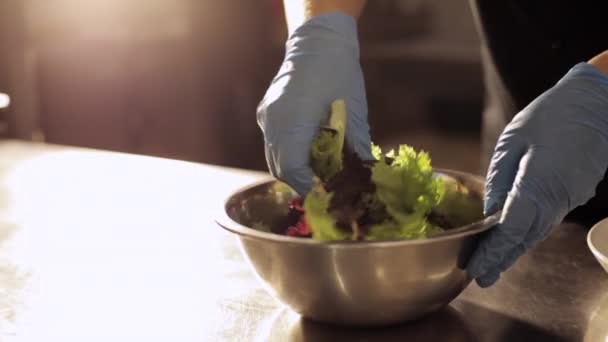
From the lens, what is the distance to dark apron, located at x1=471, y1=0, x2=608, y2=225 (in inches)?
44.6

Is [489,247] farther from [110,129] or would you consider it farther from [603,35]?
[110,129]

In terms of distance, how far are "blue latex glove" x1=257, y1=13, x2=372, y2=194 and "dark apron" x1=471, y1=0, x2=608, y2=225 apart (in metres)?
0.38

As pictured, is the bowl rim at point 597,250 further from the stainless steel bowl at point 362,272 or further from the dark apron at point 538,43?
the dark apron at point 538,43

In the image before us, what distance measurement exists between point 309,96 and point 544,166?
0.86 feet

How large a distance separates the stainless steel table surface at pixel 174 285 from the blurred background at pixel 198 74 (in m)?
1.35

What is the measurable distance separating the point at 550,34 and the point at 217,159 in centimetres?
191

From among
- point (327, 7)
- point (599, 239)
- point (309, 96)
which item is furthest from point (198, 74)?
point (599, 239)

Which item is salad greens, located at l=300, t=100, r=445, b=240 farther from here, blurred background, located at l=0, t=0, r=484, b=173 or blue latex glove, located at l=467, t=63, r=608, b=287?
blurred background, located at l=0, t=0, r=484, b=173

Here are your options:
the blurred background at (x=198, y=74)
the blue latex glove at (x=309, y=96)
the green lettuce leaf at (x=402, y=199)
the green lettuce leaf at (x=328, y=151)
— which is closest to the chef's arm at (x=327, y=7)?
the blue latex glove at (x=309, y=96)

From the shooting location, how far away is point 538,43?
1186 mm

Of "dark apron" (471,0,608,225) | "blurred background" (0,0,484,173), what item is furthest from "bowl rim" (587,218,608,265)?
"blurred background" (0,0,484,173)

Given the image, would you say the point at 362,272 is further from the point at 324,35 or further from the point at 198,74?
the point at 198,74

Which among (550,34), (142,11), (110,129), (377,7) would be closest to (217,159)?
(110,129)

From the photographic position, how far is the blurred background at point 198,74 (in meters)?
2.68
